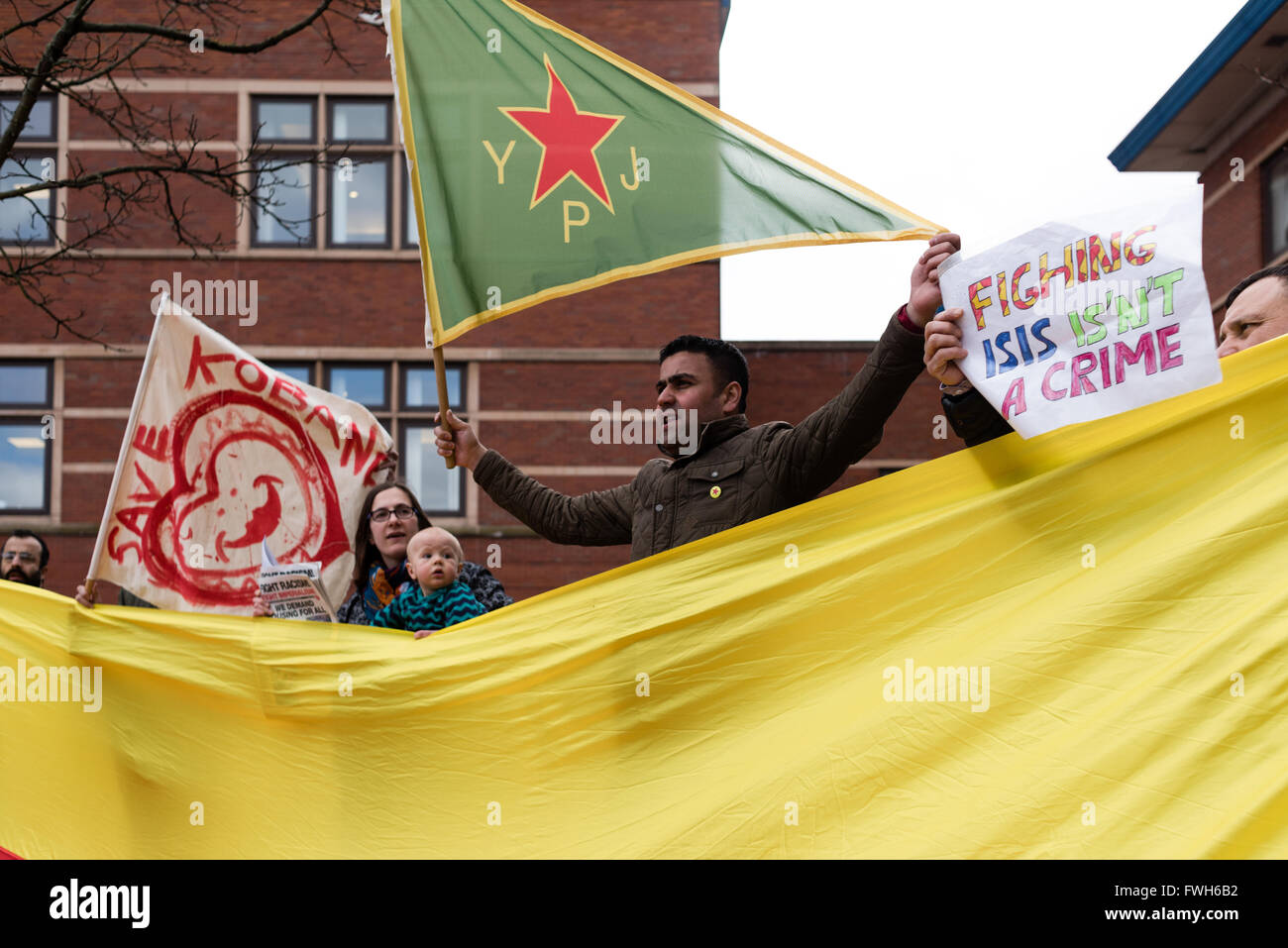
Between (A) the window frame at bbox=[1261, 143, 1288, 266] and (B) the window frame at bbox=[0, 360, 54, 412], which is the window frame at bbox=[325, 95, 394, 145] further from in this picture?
(A) the window frame at bbox=[1261, 143, 1288, 266]

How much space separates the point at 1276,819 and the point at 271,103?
1669 cm

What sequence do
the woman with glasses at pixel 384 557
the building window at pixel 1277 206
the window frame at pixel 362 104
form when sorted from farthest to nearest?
the window frame at pixel 362 104 → the building window at pixel 1277 206 → the woman with glasses at pixel 384 557

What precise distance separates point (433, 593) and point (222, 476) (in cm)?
149

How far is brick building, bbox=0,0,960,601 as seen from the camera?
659 inches

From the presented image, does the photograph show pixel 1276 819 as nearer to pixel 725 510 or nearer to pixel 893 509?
pixel 893 509

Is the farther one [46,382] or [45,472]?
[46,382]

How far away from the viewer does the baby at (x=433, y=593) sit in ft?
15.0

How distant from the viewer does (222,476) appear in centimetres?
569

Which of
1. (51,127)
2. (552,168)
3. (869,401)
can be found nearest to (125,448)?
(552,168)

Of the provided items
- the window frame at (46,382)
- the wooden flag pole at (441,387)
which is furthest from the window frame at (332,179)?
the wooden flag pole at (441,387)

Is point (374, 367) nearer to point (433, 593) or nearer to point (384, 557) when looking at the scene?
point (384, 557)

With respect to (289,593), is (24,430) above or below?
above

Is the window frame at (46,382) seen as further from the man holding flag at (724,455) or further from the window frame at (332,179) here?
the man holding flag at (724,455)

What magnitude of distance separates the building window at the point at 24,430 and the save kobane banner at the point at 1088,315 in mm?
15571
